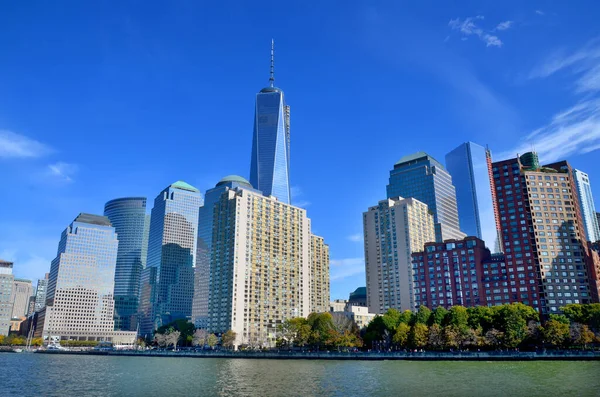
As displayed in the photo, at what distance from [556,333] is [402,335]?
47.4 metres

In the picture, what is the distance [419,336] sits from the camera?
167375mm

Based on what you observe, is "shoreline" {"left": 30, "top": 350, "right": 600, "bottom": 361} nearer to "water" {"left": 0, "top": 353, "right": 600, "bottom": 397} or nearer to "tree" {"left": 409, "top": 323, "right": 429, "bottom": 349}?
"tree" {"left": 409, "top": 323, "right": 429, "bottom": 349}

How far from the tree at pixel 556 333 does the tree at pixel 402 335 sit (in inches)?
1682

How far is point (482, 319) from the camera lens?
540 ft

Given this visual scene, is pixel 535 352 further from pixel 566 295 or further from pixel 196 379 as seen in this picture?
pixel 196 379

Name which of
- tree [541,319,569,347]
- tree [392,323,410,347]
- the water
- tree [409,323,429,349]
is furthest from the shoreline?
the water

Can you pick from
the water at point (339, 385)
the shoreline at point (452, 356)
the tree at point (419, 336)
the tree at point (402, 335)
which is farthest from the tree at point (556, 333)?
the water at point (339, 385)

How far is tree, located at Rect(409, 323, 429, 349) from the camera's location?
167 metres

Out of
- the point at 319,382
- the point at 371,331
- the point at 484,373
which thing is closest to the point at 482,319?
the point at 371,331

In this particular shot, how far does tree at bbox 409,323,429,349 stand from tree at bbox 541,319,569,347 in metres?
35.4

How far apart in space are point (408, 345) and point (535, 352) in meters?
42.8

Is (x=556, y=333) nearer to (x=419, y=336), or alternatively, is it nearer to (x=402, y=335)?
(x=419, y=336)

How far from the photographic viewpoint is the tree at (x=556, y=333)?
482ft

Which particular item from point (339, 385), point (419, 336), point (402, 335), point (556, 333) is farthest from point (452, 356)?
point (339, 385)
